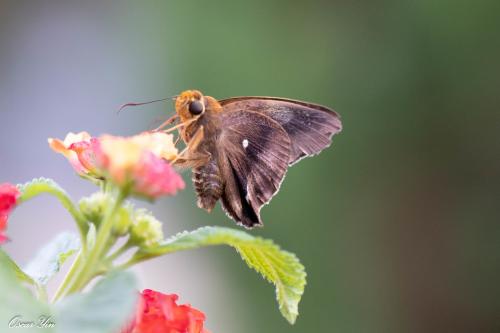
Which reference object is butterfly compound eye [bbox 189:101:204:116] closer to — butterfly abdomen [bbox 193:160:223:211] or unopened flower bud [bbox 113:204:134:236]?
butterfly abdomen [bbox 193:160:223:211]

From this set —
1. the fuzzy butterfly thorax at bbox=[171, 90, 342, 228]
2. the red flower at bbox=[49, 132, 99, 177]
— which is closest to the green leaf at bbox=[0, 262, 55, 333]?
the red flower at bbox=[49, 132, 99, 177]

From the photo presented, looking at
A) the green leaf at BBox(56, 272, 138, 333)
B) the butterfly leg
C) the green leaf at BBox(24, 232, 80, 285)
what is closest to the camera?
the green leaf at BBox(56, 272, 138, 333)

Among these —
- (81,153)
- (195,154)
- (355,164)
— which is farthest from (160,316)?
(355,164)

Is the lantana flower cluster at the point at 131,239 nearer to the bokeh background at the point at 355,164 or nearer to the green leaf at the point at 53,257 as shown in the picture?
the green leaf at the point at 53,257

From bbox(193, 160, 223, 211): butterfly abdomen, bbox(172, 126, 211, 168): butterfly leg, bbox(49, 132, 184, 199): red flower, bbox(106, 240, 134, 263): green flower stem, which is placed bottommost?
bbox(193, 160, 223, 211): butterfly abdomen

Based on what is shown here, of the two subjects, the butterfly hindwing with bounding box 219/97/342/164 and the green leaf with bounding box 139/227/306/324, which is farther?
the butterfly hindwing with bounding box 219/97/342/164

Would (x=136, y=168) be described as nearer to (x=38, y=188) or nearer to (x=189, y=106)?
(x=38, y=188)

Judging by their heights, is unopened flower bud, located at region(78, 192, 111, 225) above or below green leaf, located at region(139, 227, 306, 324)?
above

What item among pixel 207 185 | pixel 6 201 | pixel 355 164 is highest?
pixel 6 201
